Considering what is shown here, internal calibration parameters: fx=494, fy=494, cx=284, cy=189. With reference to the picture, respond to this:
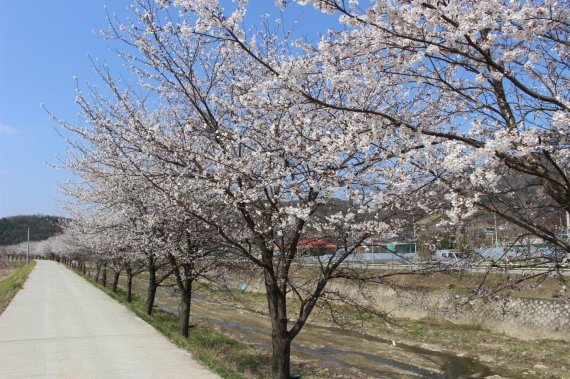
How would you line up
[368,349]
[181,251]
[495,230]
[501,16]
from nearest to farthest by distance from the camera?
[501,16]
[495,230]
[181,251]
[368,349]

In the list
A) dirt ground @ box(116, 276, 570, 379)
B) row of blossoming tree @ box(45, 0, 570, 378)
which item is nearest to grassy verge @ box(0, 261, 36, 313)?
dirt ground @ box(116, 276, 570, 379)

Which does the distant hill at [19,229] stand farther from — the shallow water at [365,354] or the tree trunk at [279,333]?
the tree trunk at [279,333]

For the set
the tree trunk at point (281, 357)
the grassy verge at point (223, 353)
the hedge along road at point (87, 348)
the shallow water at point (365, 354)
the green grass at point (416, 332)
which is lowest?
the shallow water at point (365, 354)

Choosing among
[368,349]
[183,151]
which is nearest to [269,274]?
[183,151]

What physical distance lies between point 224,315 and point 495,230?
21844 millimetres

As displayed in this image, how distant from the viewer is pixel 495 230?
5.82m

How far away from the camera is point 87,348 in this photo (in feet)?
31.8

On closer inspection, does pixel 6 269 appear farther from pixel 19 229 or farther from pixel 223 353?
pixel 19 229

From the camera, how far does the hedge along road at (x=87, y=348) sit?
25.3 ft

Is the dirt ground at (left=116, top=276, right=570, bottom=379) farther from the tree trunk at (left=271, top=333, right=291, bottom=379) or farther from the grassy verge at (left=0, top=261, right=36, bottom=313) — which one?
the grassy verge at (left=0, top=261, right=36, bottom=313)

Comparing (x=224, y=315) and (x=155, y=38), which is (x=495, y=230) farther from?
(x=224, y=315)

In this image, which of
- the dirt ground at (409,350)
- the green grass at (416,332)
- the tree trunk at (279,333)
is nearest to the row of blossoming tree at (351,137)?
the tree trunk at (279,333)

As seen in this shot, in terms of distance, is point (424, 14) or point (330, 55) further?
point (330, 55)

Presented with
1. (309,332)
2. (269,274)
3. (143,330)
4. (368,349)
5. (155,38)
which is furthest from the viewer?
(309,332)
